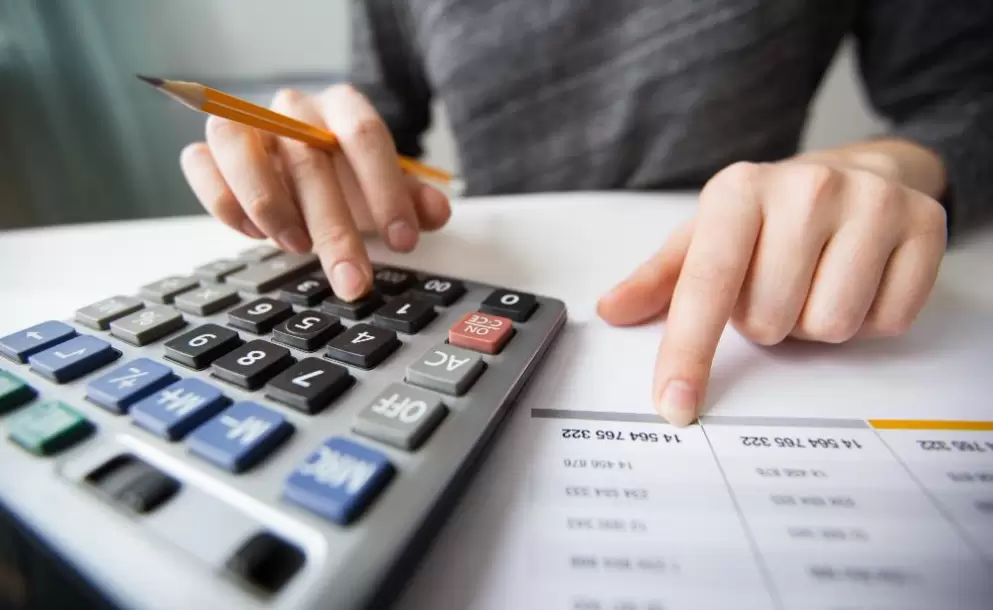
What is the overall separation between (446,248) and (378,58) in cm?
42

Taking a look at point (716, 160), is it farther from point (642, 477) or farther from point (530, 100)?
point (642, 477)

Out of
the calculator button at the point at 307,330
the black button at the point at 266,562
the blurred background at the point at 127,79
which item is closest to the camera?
the black button at the point at 266,562

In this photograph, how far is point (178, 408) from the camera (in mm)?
174

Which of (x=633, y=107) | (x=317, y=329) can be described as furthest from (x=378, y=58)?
(x=317, y=329)

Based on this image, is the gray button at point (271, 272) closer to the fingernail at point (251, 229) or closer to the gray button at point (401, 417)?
the fingernail at point (251, 229)

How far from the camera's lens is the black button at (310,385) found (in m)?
0.18

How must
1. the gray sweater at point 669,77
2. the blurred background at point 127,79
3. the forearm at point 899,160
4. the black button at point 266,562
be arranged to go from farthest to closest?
the blurred background at point 127,79 → the gray sweater at point 669,77 → the forearm at point 899,160 → the black button at point 266,562

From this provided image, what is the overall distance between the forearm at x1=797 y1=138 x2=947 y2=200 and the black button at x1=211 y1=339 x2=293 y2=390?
0.36 metres

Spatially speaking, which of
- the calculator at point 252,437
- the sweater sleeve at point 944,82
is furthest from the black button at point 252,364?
the sweater sleeve at point 944,82

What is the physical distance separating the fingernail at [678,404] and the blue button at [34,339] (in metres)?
0.28

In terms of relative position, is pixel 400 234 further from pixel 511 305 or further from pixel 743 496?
pixel 743 496

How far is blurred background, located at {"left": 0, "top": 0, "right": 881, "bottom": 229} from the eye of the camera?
0.91m

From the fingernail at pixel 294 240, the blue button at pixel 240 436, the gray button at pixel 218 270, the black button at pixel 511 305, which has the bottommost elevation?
the blue button at pixel 240 436

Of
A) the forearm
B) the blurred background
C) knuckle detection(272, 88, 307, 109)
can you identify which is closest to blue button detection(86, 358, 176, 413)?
knuckle detection(272, 88, 307, 109)
